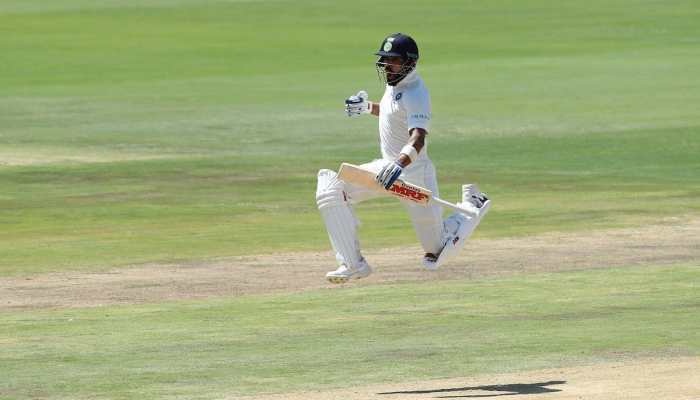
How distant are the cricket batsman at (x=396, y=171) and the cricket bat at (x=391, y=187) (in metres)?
0.12

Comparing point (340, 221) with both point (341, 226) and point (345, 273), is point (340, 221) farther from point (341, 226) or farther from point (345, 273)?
point (345, 273)

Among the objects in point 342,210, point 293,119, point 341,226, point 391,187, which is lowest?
point 341,226

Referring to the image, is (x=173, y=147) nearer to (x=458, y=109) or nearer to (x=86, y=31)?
(x=458, y=109)

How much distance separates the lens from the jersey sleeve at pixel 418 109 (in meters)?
12.0

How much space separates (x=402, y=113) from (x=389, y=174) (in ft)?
2.99

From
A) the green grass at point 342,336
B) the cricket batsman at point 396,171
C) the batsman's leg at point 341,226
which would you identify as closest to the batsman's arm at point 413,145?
the cricket batsman at point 396,171

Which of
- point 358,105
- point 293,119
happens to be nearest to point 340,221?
point 358,105

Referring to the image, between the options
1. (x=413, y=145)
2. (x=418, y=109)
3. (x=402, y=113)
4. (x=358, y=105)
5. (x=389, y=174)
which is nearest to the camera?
(x=389, y=174)

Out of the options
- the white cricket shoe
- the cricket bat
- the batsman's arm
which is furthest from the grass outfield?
the batsman's arm

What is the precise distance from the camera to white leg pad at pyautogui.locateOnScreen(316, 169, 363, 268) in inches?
473

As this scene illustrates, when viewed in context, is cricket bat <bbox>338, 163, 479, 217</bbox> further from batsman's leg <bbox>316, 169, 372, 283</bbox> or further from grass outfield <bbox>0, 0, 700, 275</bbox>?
grass outfield <bbox>0, 0, 700, 275</bbox>

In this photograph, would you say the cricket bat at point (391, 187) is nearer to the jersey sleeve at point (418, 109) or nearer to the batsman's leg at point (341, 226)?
the batsman's leg at point (341, 226)

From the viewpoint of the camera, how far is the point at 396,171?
1153 cm

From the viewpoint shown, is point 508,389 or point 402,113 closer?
point 508,389
